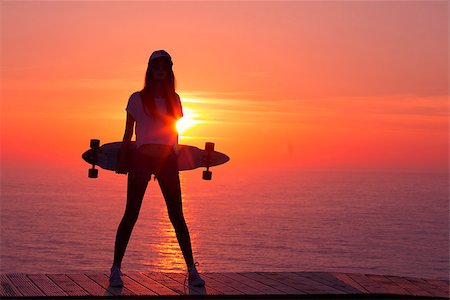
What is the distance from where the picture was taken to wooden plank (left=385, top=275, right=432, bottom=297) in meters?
8.36

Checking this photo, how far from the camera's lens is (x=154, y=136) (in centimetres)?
784

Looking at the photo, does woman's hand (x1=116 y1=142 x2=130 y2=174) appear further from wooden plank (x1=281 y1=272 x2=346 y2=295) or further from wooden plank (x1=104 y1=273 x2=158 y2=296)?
wooden plank (x1=281 y1=272 x2=346 y2=295)

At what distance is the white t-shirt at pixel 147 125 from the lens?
25.6 ft

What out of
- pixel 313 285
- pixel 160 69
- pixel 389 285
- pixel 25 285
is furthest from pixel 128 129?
pixel 389 285

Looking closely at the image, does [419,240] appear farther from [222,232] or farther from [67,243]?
[67,243]

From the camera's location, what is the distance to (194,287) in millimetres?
7977

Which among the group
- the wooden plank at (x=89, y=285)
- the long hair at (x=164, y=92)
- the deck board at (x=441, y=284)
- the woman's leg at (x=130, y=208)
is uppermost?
the long hair at (x=164, y=92)

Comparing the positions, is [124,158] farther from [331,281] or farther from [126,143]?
[331,281]

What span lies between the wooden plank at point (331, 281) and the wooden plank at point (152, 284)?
76.6 inches

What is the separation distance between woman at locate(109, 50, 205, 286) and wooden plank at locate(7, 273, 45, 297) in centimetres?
84

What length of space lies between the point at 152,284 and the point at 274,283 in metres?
1.43

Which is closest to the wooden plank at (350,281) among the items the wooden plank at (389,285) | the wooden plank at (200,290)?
the wooden plank at (389,285)

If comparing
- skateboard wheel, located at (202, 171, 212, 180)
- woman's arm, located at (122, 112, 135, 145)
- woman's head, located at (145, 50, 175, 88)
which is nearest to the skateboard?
skateboard wheel, located at (202, 171, 212, 180)

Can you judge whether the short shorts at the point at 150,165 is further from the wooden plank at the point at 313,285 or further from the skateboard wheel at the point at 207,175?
the wooden plank at the point at 313,285
